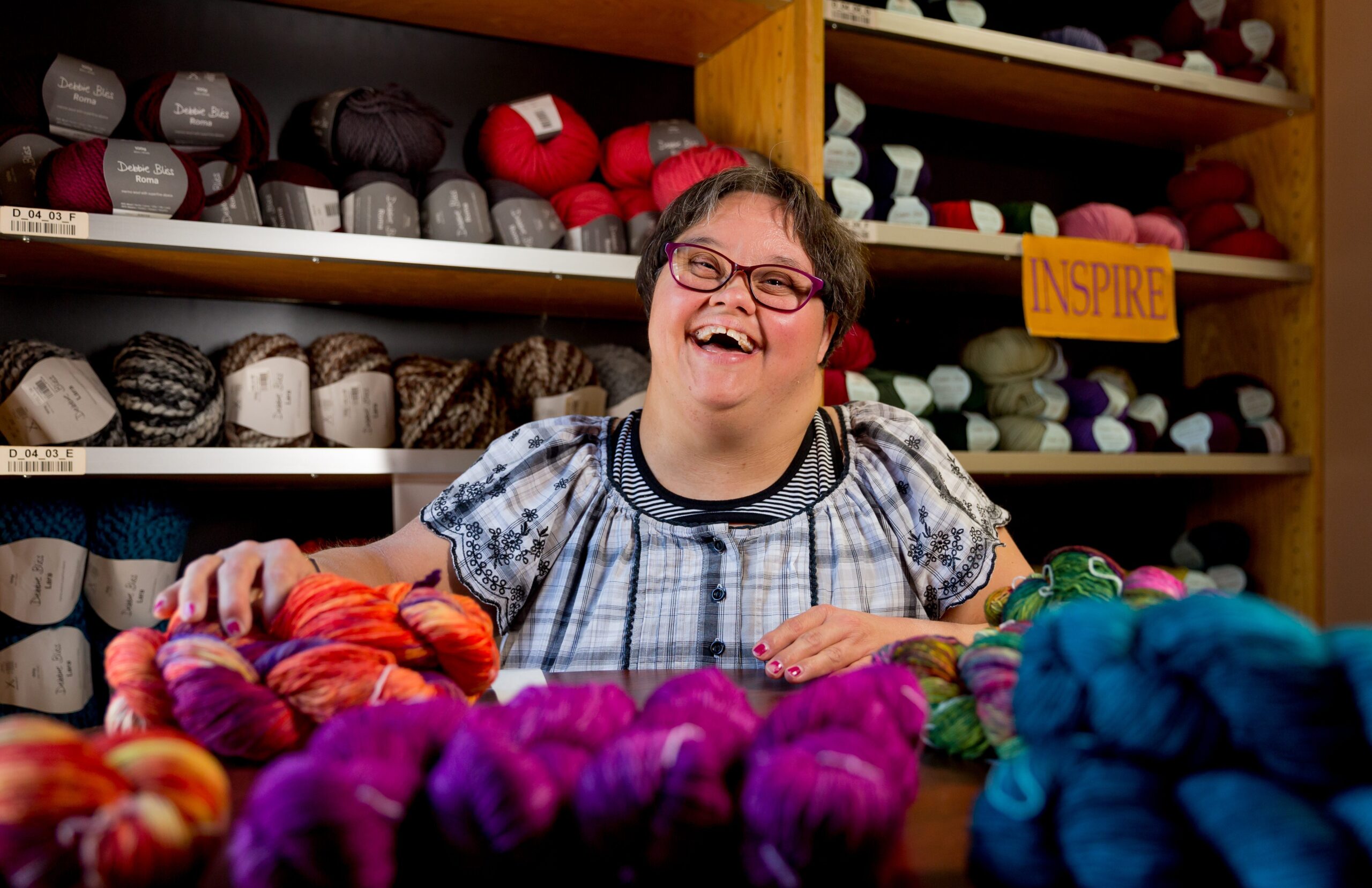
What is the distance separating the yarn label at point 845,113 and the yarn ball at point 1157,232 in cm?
59

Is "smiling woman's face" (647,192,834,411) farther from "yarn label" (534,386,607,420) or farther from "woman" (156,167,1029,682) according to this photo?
"yarn label" (534,386,607,420)

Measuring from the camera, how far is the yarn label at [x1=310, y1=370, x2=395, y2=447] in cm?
146

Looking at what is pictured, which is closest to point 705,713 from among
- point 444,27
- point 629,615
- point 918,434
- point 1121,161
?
point 629,615

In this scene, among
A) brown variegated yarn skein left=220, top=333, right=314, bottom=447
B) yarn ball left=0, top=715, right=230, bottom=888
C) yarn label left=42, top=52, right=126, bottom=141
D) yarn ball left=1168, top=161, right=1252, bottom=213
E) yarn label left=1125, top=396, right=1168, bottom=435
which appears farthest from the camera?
yarn ball left=1168, top=161, right=1252, bottom=213

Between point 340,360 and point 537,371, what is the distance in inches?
11.1

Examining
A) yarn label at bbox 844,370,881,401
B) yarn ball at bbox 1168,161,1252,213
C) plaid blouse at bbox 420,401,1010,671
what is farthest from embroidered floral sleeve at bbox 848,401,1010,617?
yarn ball at bbox 1168,161,1252,213

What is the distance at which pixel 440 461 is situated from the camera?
1472 mm

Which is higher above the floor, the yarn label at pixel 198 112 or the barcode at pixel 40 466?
the yarn label at pixel 198 112

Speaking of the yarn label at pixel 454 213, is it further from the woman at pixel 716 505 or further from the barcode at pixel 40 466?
the barcode at pixel 40 466

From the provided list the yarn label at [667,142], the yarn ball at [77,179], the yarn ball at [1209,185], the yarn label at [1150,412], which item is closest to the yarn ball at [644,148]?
the yarn label at [667,142]

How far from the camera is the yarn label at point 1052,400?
73.4 inches

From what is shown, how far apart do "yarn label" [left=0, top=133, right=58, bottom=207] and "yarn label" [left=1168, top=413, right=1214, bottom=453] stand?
74.5 inches

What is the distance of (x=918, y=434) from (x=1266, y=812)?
0.95 meters

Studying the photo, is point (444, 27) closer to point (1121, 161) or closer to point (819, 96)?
point (819, 96)
